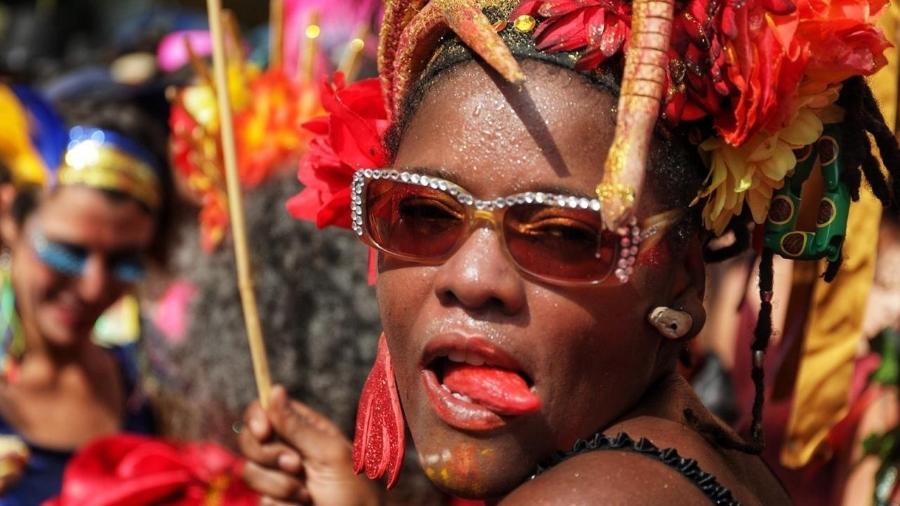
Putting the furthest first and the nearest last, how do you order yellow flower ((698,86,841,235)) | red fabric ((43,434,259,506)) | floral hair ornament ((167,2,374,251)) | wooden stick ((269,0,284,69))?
wooden stick ((269,0,284,69))
floral hair ornament ((167,2,374,251))
red fabric ((43,434,259,506))
yellow flower ((698,86,841,235))

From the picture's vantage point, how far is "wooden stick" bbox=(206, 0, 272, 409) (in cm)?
254

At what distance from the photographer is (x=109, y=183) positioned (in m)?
4.37

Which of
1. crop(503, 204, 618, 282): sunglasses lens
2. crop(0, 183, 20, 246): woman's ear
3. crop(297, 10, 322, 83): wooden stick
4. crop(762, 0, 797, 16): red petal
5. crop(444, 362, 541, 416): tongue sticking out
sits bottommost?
crop(0, 183, 20, 246): woman's ear

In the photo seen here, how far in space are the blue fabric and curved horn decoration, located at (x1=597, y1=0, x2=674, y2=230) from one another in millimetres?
2790

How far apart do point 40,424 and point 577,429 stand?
3.01 metres

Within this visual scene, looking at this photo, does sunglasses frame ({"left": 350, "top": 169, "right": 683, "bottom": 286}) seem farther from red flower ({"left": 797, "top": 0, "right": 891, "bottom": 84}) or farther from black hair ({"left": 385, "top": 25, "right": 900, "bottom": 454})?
red flower ({"left": 797, "top": 0, "right": 891, "bottom": 84})

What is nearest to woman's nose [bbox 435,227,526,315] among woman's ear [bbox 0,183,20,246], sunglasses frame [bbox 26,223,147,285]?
sunglasses frame [bbox 26,223,147,285]

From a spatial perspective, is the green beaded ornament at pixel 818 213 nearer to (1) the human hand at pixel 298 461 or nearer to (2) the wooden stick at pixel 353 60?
(1) the human hand at pixel 298 461

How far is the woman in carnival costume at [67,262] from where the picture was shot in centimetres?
431

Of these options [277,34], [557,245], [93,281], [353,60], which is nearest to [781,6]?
[557,245]

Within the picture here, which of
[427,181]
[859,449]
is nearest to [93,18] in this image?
[859,449]

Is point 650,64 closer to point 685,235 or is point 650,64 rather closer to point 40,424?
point 685,235

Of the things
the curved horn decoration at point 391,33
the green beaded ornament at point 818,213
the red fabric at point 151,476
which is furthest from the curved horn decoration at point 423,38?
the red fabric at point 151,476

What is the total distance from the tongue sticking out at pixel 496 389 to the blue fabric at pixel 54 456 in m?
2.46
